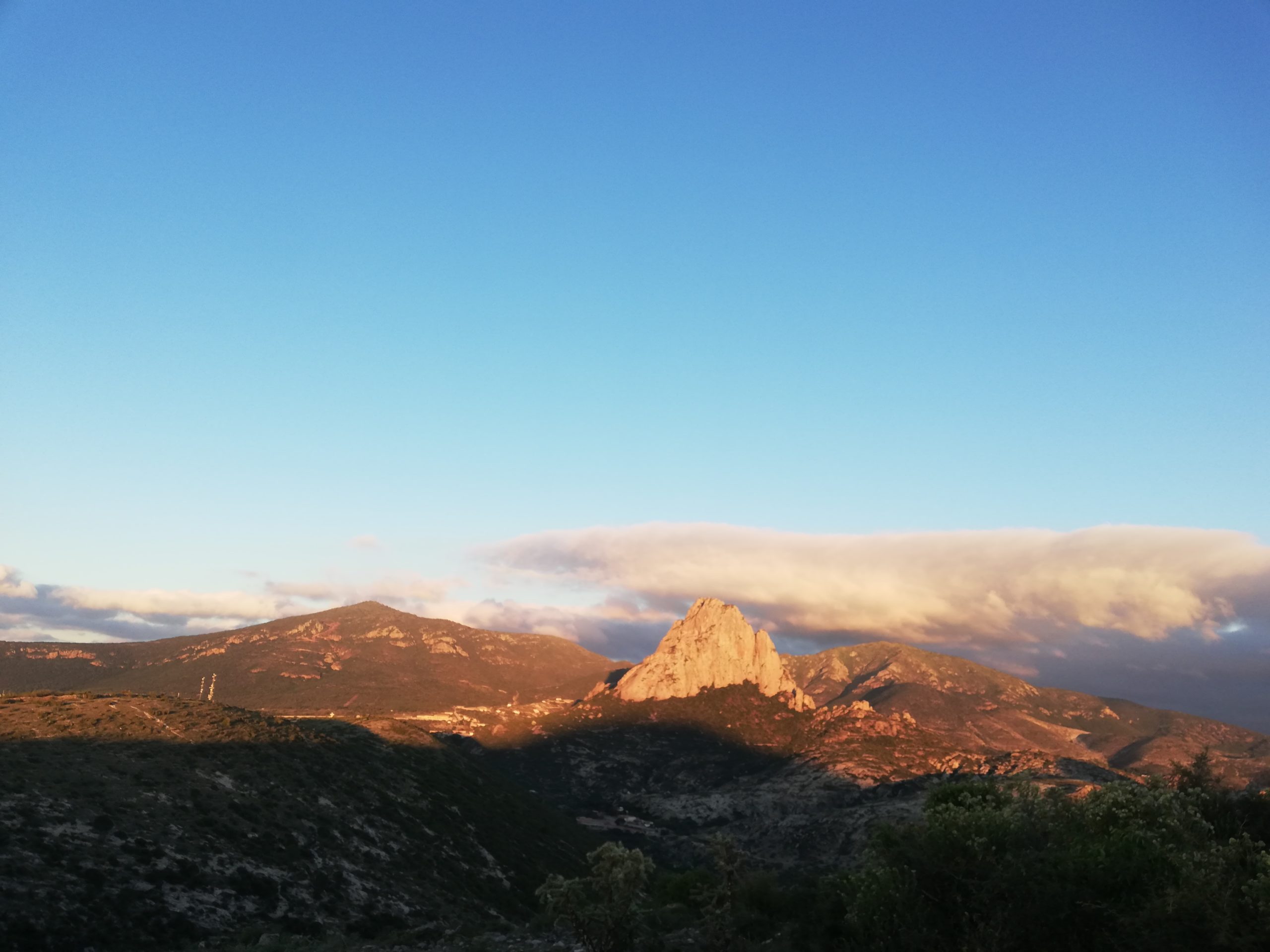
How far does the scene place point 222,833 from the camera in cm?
5550

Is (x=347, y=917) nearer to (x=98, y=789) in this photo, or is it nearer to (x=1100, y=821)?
(x=98, y=789)

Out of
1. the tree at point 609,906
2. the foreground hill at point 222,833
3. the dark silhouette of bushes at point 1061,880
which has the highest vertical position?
the dark silhouette of bushes at point 1061,880

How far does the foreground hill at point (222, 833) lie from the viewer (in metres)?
42.8

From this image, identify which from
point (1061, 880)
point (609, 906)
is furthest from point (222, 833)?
point (1061, 880)

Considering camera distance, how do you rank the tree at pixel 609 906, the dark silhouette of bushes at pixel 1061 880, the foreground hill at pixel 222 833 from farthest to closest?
the foreground hill at pixel 222 833 < the tree at pixel 609 906 < the dark silhouette of bushes at pixel 1061 880

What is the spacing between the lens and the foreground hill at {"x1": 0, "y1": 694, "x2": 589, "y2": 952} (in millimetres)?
42781

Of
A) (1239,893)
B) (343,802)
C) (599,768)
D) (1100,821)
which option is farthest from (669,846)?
(1239,893)

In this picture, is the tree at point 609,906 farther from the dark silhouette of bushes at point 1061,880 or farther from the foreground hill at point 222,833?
the foreground hill at point 222,833

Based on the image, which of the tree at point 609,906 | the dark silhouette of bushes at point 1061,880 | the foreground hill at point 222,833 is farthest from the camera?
the foreground hill at point 222,833

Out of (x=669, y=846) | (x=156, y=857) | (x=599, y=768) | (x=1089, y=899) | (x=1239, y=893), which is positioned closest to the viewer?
(x=1239, y=893)

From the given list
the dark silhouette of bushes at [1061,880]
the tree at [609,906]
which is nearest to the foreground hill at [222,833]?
the tree at [609,906]

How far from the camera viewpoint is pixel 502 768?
186625 millimetres

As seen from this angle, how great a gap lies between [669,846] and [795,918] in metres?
111

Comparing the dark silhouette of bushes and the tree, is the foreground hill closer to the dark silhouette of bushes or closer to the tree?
the tree
